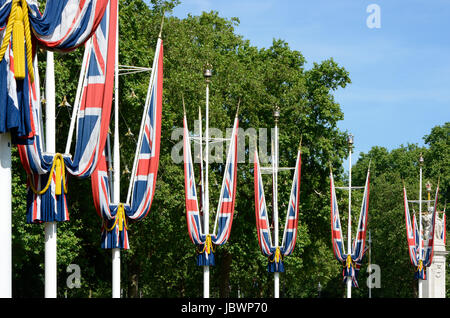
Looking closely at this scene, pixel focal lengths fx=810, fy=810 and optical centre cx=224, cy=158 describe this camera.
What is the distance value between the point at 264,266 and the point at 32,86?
3174 cm

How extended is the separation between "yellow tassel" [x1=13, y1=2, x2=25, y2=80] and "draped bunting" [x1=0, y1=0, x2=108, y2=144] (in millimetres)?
14

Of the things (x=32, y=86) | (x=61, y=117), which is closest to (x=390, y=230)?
(x=61, y=117)

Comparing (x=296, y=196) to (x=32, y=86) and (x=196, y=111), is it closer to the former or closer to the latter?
(x=196, y=111)

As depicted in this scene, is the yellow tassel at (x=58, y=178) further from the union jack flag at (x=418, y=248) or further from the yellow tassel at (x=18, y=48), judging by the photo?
the union jack flag at (x=418, y=248)

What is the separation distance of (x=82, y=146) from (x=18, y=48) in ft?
14.0

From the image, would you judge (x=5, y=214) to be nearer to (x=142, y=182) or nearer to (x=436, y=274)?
(x=142, y=182)

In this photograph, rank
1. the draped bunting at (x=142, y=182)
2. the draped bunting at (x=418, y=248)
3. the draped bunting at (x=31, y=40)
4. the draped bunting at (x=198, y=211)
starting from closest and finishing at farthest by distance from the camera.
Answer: the draped bunting at (x=31, y=40) → the draped bunting at (x=142, y=182) → the draped bunting at (x=198, y=211) → the draped bunting at (x=418, y=248)

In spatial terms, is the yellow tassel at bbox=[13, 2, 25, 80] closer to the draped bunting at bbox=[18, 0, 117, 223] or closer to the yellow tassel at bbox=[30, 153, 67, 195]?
the draped bunting at bbox=[18, 0, 117, 223]

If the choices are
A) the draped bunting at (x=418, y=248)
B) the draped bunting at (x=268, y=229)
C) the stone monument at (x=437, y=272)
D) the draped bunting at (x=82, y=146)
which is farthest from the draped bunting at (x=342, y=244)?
the draped bunting at (x=82, y=146)

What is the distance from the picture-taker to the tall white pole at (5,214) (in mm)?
11023

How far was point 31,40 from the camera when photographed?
11711 millimetres

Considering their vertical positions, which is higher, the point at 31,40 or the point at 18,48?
the point at 31,40

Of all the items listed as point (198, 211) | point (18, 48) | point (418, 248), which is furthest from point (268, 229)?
point (18, 48)

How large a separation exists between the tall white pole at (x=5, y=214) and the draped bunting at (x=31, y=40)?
11.9 inches
